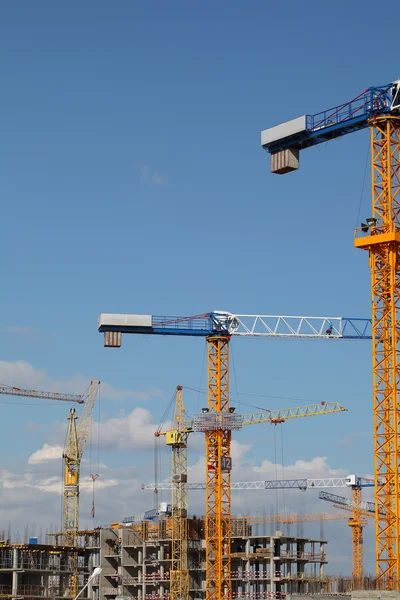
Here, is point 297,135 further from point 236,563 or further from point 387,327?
point 236,563

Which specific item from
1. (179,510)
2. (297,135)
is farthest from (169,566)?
(297,135)

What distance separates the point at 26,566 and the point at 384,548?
344 feet

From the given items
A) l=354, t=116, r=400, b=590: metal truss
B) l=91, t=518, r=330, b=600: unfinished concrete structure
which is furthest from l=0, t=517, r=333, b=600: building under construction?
l=354, t=116, r=400, b=590: metal truss

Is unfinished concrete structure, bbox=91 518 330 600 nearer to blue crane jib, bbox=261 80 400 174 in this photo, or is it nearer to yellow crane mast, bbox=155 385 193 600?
yellow crane mast, bbox=155 385 193 600

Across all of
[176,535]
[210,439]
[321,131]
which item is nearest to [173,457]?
[176,535]

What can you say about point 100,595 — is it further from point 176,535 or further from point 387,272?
point 387,272

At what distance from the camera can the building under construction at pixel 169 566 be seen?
181125mm

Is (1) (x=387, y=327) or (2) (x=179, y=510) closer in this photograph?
(1) (x=387, y=327)

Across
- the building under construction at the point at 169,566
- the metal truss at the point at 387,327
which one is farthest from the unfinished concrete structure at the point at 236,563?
the metal truss at the point at 387,327

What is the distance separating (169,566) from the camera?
19038cm

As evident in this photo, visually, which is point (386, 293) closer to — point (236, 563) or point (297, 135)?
point (297, 135)

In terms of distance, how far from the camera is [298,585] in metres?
184

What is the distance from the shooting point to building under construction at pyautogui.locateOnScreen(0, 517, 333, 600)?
594ft

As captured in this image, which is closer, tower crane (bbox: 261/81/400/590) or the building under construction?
tower crane (bbox: 261/81/400/590)
